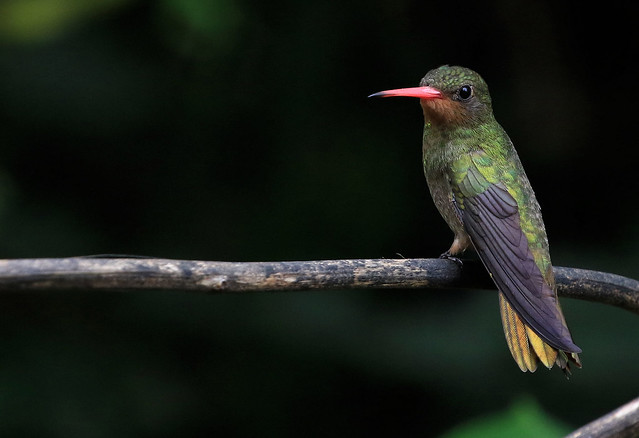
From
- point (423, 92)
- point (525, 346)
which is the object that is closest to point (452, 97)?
point (423, 92)

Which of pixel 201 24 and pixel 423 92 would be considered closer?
pixel 423 92

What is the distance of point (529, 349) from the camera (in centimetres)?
A: 365

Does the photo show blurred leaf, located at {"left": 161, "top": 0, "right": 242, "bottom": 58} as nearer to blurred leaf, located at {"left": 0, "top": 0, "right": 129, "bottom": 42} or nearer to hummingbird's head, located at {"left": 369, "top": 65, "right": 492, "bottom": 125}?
blurred leaf, located at {"left": 0, "top": 0, "right": 129, "bottom": 42}

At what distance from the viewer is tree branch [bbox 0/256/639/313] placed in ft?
7.07

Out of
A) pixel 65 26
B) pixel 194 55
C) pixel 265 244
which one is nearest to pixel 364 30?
pixel 194 55

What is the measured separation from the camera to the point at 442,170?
14.1ft

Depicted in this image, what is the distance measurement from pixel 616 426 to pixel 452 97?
2317 millimetres

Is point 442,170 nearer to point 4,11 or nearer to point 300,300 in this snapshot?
point 300,300

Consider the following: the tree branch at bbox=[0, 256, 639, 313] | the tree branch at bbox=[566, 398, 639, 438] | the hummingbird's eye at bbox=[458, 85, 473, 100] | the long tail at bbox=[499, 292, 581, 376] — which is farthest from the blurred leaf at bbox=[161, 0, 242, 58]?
the tree branch at bbox=[566, 398, 639, 438]

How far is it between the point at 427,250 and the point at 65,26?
2.81 m

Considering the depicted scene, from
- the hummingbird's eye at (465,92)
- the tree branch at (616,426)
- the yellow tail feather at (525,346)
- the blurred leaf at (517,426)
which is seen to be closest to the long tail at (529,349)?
the yellow tail feather at (525,346)

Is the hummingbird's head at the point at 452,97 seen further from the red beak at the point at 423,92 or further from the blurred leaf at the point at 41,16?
the blurred leaf at the point at 41,16

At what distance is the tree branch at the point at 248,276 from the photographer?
2156 millimetres

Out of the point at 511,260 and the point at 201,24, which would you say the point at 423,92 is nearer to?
the point at 511,260
